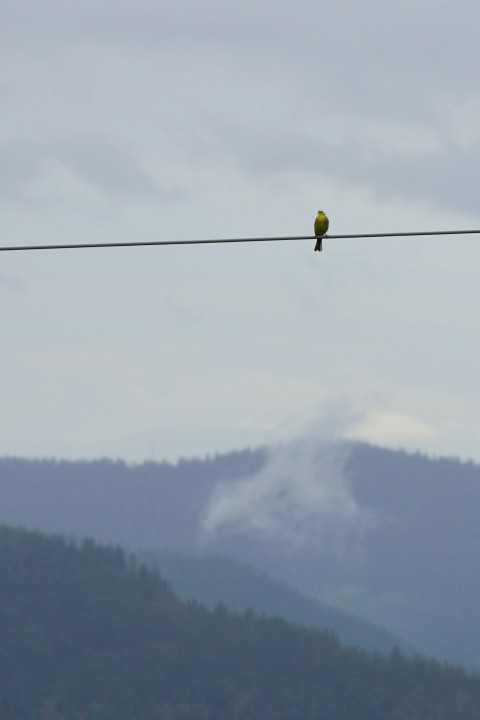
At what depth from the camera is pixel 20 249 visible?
39.9 meters

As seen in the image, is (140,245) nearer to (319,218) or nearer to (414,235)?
(414,235)

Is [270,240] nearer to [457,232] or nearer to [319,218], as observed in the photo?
[457,232]

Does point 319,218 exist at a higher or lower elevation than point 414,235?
higher

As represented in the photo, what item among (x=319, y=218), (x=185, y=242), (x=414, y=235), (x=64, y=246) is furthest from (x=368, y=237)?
(x=319, y=218)

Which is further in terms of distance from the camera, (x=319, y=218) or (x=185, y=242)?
(x=319, y=218)

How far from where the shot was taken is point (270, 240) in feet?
131

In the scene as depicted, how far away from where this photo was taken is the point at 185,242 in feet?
134

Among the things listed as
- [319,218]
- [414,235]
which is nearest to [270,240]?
[414,235]

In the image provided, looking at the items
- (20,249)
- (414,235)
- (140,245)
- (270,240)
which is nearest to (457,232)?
(414,235)

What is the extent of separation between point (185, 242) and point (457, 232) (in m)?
6.14

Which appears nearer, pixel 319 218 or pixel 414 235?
pixel 414 235

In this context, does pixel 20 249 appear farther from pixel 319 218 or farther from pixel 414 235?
pixel 319 218

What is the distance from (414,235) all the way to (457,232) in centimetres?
111

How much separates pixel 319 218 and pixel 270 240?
804 inches
